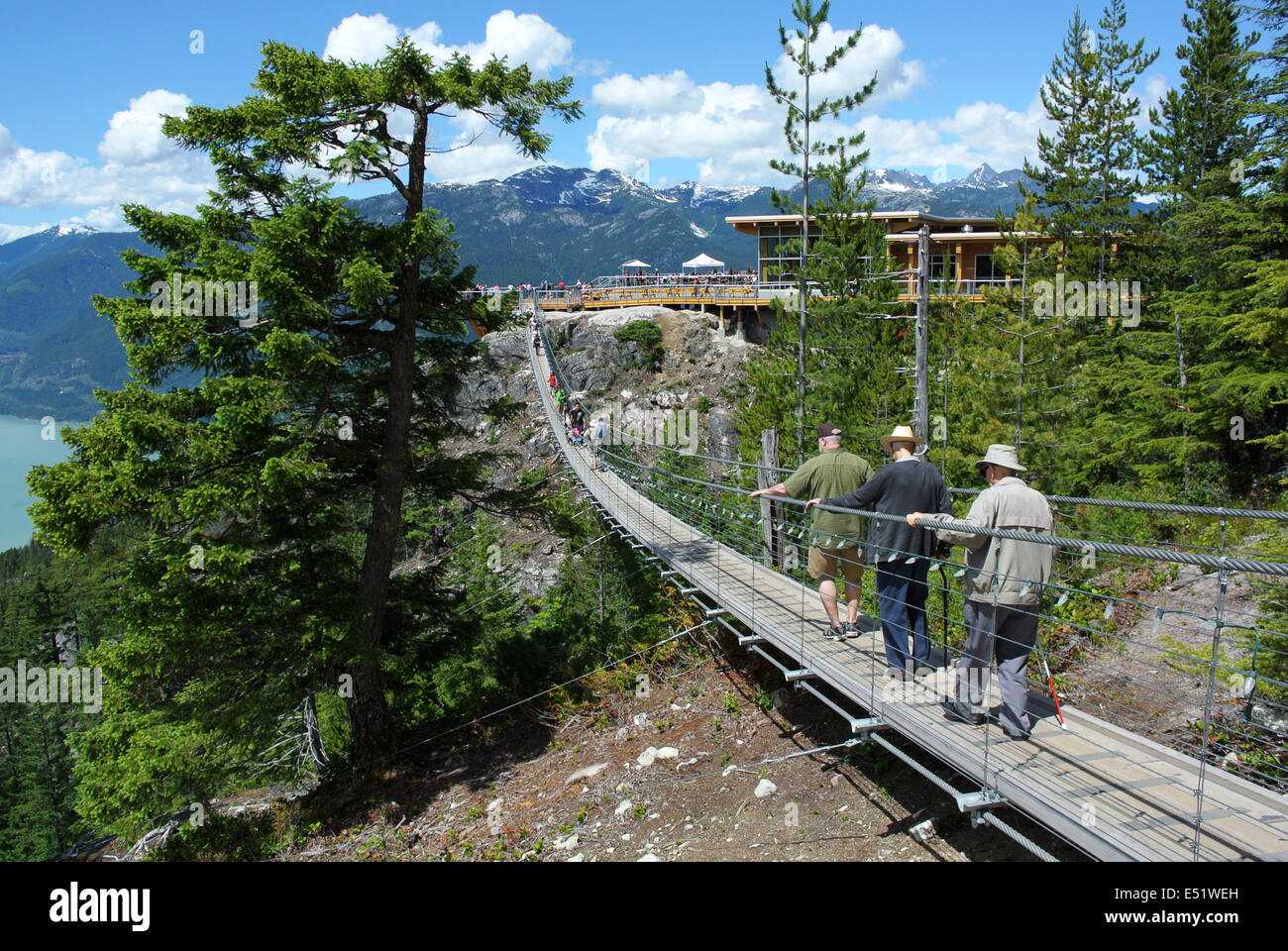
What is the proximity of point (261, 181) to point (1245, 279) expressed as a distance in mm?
17634

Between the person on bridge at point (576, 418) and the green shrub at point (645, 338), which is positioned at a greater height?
the green shrub at point (645, 338)

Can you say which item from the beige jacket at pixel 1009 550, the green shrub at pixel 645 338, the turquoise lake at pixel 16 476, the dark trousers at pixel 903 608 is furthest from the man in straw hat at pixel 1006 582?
the turquoise lake at pixel 16 476

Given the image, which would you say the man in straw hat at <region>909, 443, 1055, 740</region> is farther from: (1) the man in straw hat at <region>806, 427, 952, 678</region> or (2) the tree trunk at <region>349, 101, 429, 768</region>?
(2) the tree trunk at <region>349, 101, 429, 768</region>

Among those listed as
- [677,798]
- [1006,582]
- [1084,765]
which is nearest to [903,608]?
[1006,582]

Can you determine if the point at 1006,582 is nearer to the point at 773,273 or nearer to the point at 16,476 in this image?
the point at 773,273

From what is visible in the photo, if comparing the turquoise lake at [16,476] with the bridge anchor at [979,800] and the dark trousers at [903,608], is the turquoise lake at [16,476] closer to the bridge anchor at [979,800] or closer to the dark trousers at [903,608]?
the dark trousers at [903,608]

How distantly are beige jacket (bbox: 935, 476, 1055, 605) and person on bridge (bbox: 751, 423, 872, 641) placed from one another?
143cm

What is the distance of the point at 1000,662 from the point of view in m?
3.84

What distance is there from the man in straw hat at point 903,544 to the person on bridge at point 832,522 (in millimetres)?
432

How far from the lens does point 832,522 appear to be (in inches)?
214

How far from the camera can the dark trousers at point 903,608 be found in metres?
4.77

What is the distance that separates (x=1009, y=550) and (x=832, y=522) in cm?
174
